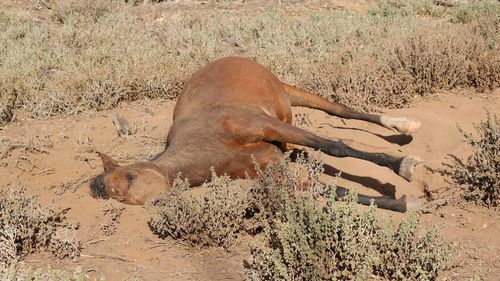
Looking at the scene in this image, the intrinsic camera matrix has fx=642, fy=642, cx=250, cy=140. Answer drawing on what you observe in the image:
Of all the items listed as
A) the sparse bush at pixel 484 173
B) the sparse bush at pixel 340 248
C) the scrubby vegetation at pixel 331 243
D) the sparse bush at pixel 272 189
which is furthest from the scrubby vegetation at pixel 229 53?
the sparse bush at pixel 340 248

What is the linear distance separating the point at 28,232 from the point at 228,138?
1940 millimetres

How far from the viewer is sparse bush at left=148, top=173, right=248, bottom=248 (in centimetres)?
479

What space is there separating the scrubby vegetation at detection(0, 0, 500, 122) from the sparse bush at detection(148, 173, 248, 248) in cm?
351

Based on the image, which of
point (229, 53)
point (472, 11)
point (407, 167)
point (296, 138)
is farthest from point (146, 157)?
point (472, 11)

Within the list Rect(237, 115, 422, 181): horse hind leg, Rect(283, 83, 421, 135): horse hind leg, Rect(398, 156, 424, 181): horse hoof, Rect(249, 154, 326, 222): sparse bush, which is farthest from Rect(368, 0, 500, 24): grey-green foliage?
Rect(249, 154, 326, 222): sparse bush

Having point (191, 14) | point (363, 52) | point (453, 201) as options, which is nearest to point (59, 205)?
point (453, 201)

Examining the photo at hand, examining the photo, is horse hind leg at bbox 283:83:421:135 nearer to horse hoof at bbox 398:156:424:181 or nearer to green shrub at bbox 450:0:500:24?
horse hoof at bbox 398:156:424:181

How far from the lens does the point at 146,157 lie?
6918mm

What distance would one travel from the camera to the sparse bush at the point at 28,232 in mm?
4523

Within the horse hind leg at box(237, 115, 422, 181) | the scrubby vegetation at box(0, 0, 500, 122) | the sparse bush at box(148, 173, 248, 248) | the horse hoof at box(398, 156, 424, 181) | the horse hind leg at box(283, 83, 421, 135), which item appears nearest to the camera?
the sparse bush at box(148, 173, 248, 248)

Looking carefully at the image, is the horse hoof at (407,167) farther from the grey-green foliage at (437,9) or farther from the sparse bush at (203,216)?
the grey-green foliage at (437,9)

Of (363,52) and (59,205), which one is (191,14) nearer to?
(363,52)

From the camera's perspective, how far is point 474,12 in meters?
12.1

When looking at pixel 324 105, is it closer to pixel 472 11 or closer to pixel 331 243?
pixel 331 243
